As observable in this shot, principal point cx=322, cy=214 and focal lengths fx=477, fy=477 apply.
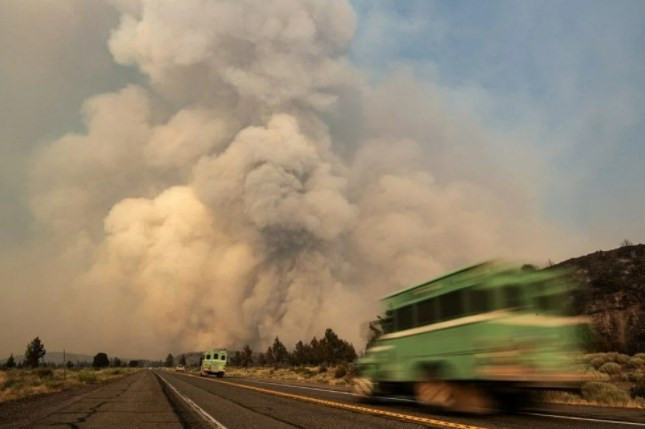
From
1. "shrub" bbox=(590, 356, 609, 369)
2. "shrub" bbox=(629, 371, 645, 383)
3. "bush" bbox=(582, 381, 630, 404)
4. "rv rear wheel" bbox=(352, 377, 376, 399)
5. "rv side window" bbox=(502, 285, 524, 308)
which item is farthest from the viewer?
"shrub" bbox=(590, 356, 609, 369)

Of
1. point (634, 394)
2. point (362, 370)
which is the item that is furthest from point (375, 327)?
point (634, 394)

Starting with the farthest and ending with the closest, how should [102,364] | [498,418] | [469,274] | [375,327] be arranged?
[102,364]
[375,327]
[469,274]
[498,418]

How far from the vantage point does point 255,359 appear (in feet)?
580

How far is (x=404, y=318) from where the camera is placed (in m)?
13.5

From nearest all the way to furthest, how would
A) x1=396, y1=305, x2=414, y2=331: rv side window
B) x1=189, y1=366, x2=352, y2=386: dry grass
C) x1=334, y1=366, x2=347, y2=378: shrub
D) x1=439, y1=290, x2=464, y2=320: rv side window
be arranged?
x1=439, y1=290, x2=464, y2=320: rv side window < x1=396, y1=305, x2=414, y2=331: rv side window < x1=189, y1=366, x2=352, y2=386: dry grass < x1=334, y1=366, x2=347, y2=378: shrub

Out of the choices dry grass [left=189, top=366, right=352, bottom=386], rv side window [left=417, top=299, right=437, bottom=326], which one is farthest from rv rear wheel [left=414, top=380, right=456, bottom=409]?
dry grass [left=189, top=366, right=352, bottom=386]

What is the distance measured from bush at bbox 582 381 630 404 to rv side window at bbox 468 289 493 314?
574 cm

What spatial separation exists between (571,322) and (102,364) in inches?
7598

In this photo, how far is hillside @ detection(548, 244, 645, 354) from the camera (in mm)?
41188

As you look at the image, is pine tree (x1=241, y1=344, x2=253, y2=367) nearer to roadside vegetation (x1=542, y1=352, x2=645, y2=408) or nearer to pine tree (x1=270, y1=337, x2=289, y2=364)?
pine tree (x1=270, y1=337, x2=289, y2=364)

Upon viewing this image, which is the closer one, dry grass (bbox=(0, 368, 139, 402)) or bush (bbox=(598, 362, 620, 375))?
bush (bbox=(598, 362, 620, 375))

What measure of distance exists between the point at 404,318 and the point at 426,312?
1.31 meters

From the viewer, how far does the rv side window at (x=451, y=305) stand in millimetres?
10734

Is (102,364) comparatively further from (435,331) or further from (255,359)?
(435,331)
